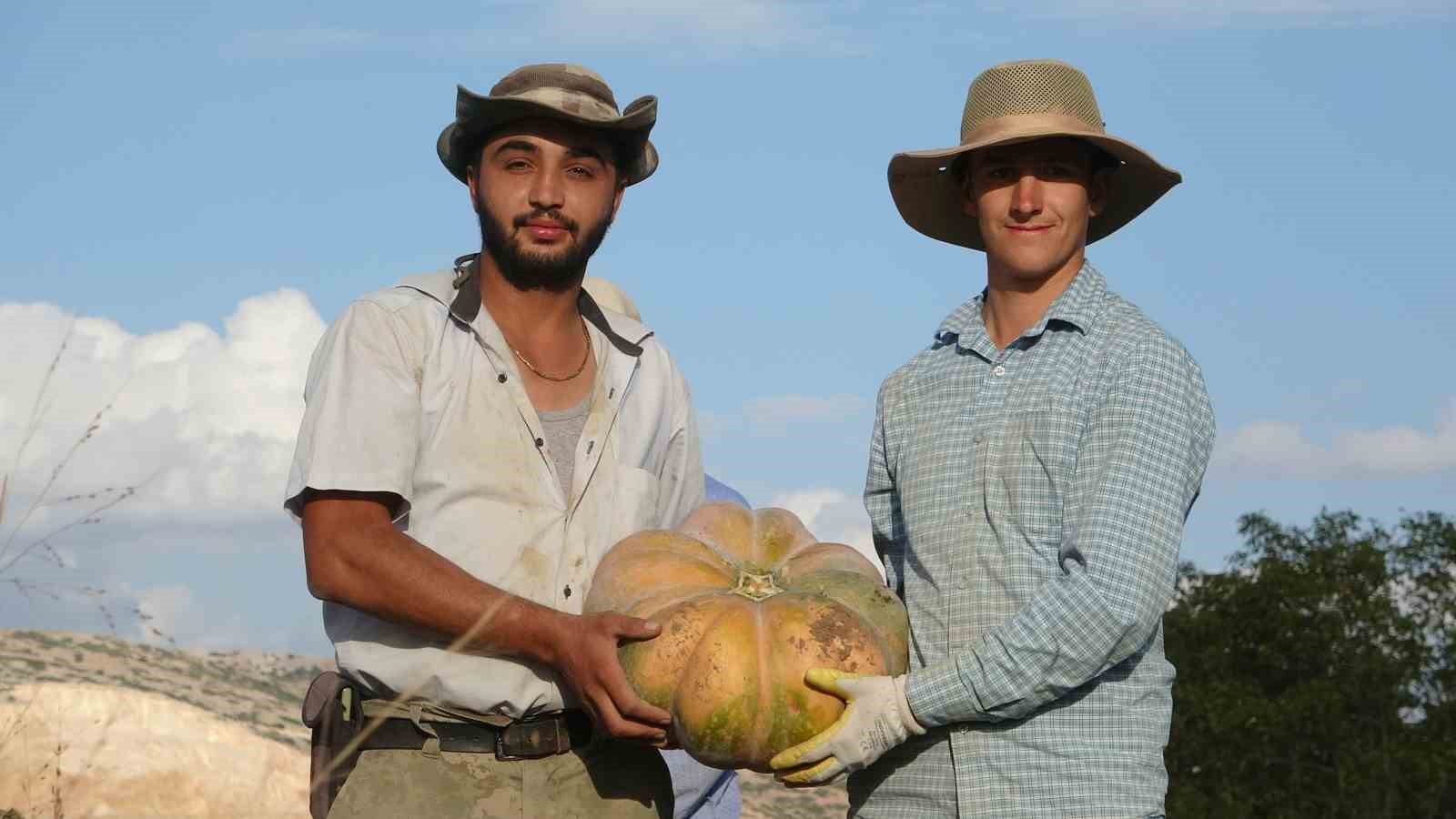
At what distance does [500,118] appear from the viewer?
14.3 feet

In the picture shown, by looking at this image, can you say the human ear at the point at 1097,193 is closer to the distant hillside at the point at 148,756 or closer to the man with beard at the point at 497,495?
the man with beard at the point at 497,495

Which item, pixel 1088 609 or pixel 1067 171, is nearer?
pixel 1088 609

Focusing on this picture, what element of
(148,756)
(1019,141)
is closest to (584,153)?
(1019,141)

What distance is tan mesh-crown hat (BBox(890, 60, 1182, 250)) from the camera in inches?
155

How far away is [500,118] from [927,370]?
1291 mm

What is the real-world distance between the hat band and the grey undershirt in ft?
4.01

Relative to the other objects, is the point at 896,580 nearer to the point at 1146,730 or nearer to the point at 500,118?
the point at 1146,730

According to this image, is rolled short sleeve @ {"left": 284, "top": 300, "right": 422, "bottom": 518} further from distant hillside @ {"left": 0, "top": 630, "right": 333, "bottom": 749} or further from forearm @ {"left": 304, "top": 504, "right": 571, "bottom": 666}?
distant hillside @ {"left": 0, "top": 630, "right": 333, "bottom": 749}

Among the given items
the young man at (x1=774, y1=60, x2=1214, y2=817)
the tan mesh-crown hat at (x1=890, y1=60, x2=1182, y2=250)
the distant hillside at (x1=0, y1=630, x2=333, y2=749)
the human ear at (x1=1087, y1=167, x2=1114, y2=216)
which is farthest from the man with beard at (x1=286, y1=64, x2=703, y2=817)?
the distant hillside at (x1=0, y1=630, x2=333, y2=749)

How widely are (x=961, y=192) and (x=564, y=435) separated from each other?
120cm

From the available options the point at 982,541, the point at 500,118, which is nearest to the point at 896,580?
the point at 982,541

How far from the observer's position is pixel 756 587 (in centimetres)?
388

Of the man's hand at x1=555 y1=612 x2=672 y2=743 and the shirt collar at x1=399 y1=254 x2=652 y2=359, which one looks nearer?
the man's hand at x1=555 y1=612 x2=672 y2=743

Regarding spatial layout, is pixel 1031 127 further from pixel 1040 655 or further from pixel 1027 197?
pixel 1040 655
